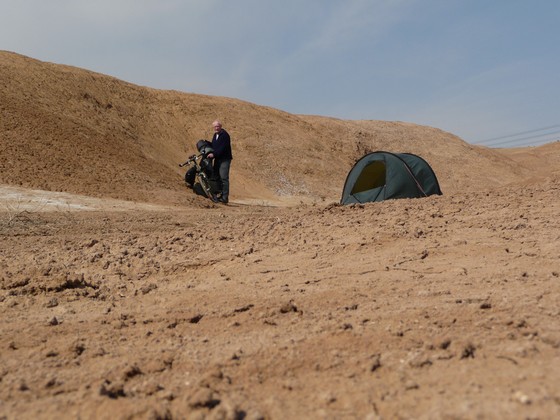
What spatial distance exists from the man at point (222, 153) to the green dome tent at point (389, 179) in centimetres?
423

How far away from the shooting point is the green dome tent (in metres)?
11.4

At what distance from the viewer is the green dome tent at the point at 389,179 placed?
11359 millimetres

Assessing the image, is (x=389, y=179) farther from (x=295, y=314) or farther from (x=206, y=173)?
(x=295, y=314)

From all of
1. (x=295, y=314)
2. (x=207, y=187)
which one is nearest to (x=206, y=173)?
(x=207, y=187)

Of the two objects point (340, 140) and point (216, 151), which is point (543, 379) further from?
point (340, 140)

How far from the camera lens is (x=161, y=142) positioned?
23812 mm

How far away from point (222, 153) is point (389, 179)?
5.54m

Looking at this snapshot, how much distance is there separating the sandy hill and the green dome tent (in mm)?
5005


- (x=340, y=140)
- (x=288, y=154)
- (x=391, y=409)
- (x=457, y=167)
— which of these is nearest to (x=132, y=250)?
(x=391, y=409)

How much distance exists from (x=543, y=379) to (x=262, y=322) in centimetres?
177

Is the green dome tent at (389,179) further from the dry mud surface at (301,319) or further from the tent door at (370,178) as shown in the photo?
the dry mud surface at (301,319)

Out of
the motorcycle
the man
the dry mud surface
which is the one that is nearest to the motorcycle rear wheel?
the motorcycle

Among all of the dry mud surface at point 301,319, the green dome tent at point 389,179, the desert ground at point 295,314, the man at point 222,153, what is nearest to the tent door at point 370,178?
the green dome tent at point 389,179

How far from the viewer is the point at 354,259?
16.1ft
